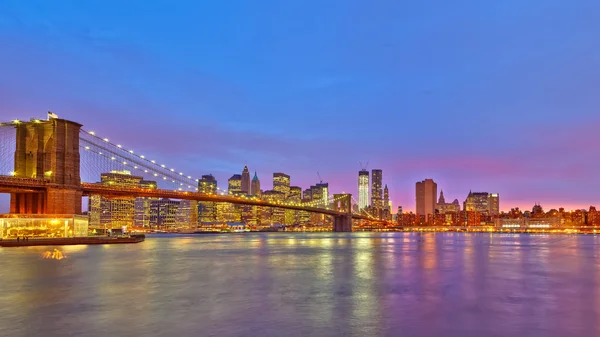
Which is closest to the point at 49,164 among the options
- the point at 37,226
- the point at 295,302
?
the point at 37,226

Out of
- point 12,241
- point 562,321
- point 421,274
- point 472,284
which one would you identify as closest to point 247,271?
point 421,274

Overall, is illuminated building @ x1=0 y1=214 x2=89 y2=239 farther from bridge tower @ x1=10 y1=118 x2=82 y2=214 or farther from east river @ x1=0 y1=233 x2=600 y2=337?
east river @ x1=0 y1=233 x2=600 y2=337

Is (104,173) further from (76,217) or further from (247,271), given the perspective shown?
(247,271)

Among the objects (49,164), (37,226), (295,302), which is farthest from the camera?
(49,164)

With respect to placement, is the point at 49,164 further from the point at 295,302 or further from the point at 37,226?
the point at 295,302

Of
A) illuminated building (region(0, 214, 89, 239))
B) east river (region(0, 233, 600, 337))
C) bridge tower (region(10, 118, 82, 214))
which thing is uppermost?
bridge tower (region(10, 118, 82, 214))

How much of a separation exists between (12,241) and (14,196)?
41.4 feet

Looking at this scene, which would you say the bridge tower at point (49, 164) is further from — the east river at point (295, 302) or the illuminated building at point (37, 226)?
the east river at point (295, 302)

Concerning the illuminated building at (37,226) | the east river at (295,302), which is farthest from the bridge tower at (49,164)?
the east river at (295,302)

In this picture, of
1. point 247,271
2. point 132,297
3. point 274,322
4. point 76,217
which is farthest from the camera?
point 76,217

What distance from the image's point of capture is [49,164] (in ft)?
211

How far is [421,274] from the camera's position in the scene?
1158 inches

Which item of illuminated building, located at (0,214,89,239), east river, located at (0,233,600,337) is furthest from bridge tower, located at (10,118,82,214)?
east river, located at (0,233,600,337)

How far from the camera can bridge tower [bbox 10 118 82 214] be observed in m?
63.2
